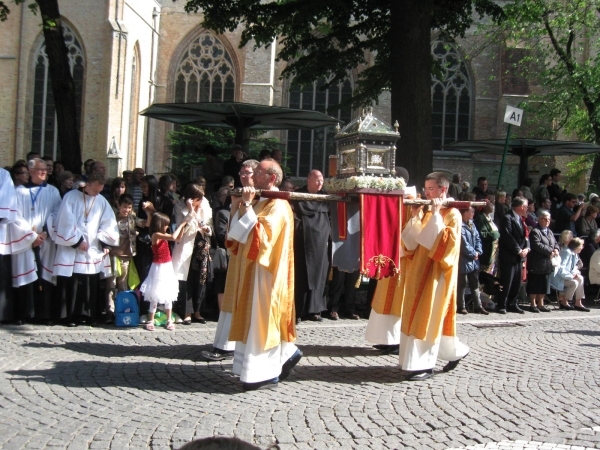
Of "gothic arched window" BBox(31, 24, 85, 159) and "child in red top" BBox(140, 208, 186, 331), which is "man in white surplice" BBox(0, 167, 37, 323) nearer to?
"child in red top" BBox(140, 208, 186, 331)

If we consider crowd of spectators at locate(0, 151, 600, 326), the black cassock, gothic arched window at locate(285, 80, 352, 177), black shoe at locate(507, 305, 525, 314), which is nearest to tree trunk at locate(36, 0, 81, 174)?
crowd of spectators at locate(0, 151, 600, 326)

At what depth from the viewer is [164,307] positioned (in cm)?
1038

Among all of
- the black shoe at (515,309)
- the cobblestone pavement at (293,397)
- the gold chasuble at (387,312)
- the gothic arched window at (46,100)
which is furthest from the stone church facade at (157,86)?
the gold chasuble at (387,312)

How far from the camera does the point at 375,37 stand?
16.5 meters

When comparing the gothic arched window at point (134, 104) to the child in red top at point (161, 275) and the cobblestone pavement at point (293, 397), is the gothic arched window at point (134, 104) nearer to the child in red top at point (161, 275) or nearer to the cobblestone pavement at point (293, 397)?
the child in red top at point (161, 275)

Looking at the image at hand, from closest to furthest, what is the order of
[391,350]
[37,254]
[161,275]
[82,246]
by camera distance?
[391,350], [161,275], [82,246], [37,254]

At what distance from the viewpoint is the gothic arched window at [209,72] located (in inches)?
1257

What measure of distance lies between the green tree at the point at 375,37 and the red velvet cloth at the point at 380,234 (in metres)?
6.00

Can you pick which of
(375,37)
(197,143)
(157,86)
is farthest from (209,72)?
(375,37)

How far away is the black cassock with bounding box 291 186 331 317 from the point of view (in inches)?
439

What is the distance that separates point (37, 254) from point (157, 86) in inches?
892

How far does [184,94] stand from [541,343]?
2464cm

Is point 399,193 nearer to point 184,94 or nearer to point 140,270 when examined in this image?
point 140,270

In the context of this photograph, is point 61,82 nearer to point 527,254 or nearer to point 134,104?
point 527,254
